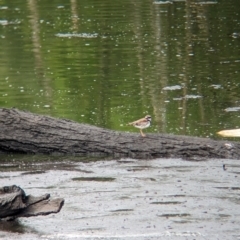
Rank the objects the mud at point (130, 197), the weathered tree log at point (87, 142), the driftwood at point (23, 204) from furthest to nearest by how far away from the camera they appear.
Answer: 1. the weathered tree log at point (87, 142)
2. the mud at point (130, 197)
3. the driftwood at point (23, 204)

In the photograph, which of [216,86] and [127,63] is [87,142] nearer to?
[216,86]

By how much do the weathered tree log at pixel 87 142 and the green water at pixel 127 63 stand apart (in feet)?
7.62

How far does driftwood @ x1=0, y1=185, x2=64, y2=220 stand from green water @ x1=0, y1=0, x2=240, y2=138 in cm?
588

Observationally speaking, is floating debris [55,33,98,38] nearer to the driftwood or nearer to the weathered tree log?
the weathered tree log

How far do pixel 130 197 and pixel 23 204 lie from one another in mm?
1821

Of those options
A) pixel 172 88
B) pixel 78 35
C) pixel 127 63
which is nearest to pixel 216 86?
pixel 172 88

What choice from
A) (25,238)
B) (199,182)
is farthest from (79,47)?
(25,238)

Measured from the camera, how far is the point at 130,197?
10.5 metres

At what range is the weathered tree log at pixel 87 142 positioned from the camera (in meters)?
12.2

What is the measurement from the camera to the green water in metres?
17.3

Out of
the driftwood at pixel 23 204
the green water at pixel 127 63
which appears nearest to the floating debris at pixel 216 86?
the green water at pixel 127 63

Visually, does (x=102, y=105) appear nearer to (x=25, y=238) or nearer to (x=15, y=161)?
(x=15, y=161)

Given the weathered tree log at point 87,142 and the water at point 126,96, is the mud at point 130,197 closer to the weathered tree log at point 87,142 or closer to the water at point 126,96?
the water at point 126,96

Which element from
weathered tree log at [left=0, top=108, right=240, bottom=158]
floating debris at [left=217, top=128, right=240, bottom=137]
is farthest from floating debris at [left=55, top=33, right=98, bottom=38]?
weathered tree log at [left=0, top=108, right=240, bottom=158]
